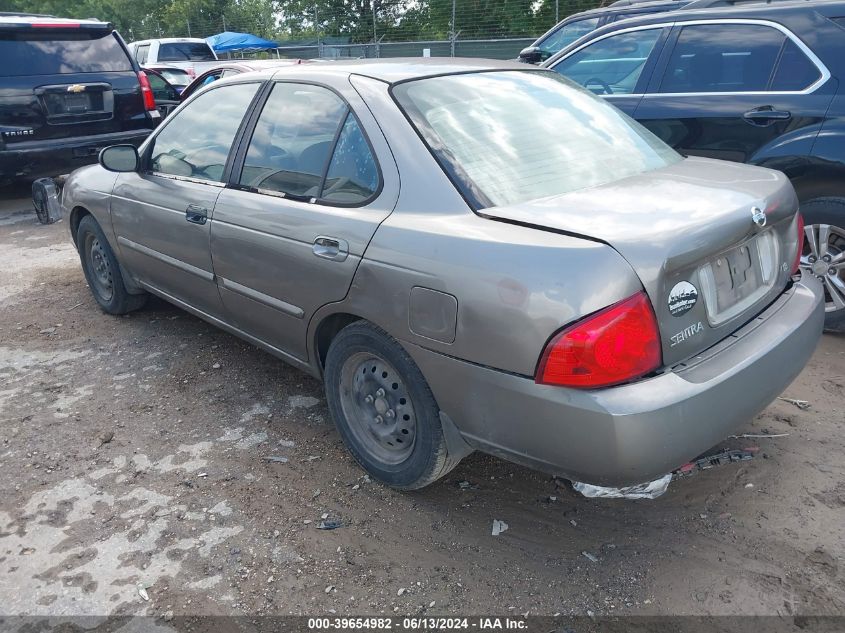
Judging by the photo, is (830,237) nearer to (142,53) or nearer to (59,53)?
(59,53)

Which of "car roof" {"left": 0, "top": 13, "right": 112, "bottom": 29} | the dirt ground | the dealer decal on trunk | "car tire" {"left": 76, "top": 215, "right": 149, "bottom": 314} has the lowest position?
the dirt ground

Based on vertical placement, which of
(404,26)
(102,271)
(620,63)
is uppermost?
(404,26)

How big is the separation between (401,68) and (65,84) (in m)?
5.81

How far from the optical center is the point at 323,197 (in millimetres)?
2949

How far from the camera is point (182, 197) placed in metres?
3.72

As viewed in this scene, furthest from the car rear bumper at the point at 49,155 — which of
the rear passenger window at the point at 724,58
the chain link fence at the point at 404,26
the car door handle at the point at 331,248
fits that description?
the chain link fence at the point at 404,26

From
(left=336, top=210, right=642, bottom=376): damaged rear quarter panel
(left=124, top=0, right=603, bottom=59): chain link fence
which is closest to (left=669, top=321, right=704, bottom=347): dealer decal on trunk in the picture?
(left=336, top=210, right=642, bottom=376): damaged rear quarter panel

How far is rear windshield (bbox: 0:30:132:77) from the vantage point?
279 inches

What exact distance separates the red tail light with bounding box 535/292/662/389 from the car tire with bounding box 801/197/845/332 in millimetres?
2378

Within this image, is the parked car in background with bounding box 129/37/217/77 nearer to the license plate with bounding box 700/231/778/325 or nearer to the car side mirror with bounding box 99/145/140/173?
the car side mirror with bounding box 99/145/140/173

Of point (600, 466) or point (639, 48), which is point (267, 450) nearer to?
point (600, 466)

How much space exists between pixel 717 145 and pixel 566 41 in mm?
5077

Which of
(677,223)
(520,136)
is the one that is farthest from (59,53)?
(677,223)

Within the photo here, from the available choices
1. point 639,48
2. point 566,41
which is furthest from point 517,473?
point 566,41
